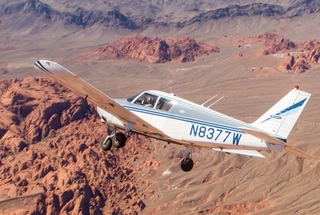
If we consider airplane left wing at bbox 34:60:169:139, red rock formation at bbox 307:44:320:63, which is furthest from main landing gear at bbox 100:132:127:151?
red rock formation at bbox 307:44:320:63

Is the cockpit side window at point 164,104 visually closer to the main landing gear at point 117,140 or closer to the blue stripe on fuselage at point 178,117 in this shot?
the blue stripe on fuselage at point 178,117

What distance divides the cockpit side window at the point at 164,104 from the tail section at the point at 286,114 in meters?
5.04

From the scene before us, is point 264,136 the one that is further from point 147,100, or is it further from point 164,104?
point 147,100

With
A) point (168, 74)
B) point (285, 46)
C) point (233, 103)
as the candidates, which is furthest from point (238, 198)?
point (285, 46)

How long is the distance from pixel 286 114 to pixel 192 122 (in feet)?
15.1

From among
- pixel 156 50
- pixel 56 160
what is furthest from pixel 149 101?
pixel 156 50

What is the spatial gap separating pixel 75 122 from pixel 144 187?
23779 mm

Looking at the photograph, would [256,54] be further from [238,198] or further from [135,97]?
[135,97]

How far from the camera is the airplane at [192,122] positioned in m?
19.5

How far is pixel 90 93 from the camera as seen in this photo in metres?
Answer: 19.4

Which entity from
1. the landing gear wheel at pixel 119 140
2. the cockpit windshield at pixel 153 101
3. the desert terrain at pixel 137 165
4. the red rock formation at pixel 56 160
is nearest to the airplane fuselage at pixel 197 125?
the cockpit windshield at pixel 153 101

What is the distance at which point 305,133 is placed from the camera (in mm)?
71125

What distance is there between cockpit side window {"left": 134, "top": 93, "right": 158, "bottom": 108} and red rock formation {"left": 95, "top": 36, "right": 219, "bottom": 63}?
126243mm

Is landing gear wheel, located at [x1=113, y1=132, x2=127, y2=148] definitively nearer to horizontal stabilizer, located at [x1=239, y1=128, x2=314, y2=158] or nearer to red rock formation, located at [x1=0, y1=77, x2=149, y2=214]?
horizontal stabilizer, located at [x1=239, y1=128, x2=314, y2=158]
